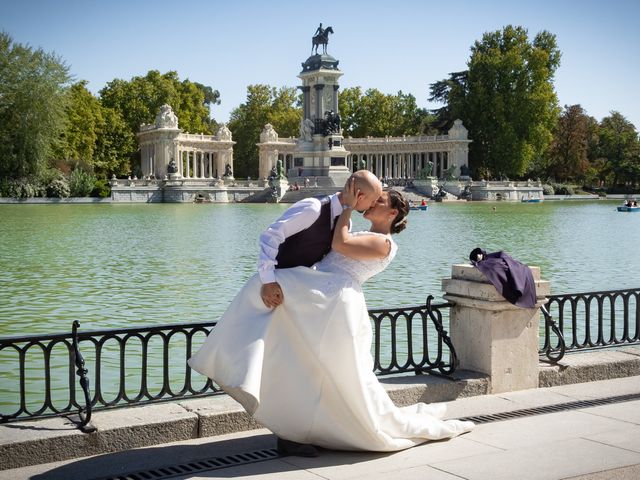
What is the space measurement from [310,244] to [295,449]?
133 cm

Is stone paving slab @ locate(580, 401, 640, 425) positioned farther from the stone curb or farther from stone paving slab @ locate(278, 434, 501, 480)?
stone paving slab @ locate(278, 434, 501, 480)

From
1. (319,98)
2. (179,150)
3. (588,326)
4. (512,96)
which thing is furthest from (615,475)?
(179,150)

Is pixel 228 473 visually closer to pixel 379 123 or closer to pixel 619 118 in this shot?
pixel 379 123

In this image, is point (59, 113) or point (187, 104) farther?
point (187, 104)

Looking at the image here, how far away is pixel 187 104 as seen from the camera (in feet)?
341

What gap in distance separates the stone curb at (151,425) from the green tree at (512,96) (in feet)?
262

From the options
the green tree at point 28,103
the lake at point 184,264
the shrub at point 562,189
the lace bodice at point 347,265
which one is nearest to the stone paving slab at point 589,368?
the lace bodice at point 347,265

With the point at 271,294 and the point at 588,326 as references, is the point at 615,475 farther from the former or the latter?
the point at 588,326

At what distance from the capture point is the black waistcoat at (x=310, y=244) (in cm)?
588

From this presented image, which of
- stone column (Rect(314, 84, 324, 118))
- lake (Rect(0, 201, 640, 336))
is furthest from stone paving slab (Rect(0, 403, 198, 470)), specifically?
stone column (Rect(314, 84, 324, 118))

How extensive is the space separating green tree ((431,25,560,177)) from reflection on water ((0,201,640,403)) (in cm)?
4572

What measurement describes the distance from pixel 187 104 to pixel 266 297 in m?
101

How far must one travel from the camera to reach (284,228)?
5758mm

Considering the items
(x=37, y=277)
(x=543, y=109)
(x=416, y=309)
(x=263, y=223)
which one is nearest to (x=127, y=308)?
(x=37, y=277)
